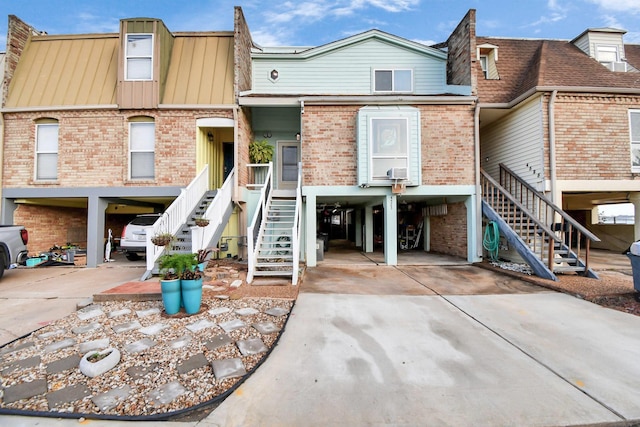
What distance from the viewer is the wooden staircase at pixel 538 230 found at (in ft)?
21.4

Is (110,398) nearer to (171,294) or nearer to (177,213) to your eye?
(171,294)

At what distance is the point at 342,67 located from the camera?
10.2m

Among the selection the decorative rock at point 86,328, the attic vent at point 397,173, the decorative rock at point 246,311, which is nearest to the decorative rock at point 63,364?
the decorative rock at point 86,328

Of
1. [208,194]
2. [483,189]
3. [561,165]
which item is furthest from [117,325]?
[561,165]

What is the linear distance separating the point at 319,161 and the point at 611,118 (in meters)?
8.84

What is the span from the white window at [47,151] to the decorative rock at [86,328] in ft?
24.0

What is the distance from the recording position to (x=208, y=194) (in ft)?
28.7

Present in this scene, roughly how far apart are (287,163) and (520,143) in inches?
314

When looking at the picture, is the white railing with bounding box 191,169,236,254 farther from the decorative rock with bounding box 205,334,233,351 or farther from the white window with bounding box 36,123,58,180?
the white window with bounding box 36,123,58,180

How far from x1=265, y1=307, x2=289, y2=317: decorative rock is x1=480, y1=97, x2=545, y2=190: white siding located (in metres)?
8.40

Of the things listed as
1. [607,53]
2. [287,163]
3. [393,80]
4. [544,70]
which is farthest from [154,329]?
[607,53]

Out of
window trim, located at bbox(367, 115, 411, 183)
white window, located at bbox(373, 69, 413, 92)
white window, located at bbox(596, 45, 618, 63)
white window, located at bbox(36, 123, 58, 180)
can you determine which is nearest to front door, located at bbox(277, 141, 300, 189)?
window trim, located at bbox(367, 115, 411, 183)

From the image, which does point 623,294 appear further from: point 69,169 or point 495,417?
point 69,169

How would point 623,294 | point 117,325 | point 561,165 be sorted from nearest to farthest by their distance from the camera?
point 117,325, point 623,294, point 561,165
